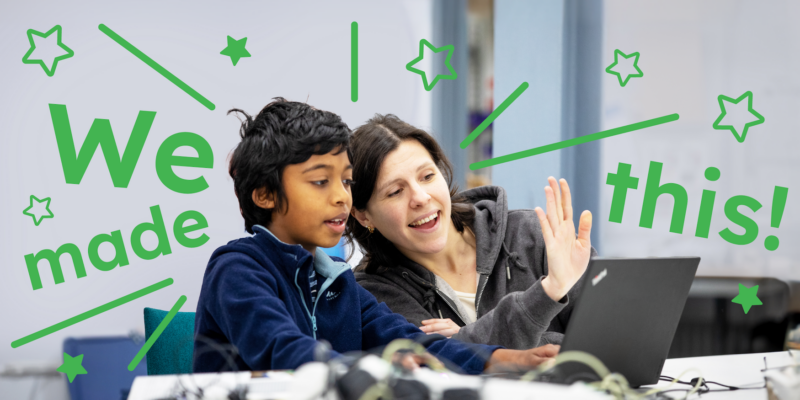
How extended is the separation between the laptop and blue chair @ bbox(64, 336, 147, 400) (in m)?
2.06

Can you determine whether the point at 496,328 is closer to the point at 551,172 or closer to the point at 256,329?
the point at 256,329

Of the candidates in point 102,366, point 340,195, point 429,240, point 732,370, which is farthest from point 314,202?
point 102,366

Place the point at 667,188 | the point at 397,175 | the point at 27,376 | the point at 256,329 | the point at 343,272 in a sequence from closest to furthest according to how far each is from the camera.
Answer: the point at 256,329 < the point at 343,272 < the point at 397,175 < the point at 667,188 < the point at 27,376

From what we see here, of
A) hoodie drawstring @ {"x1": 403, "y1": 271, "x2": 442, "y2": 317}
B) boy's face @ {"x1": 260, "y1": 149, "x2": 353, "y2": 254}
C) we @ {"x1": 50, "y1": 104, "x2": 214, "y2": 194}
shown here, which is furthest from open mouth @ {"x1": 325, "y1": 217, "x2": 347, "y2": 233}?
we @ {"x1": 50, "y1": 104, "x2": 214, "y2": 194}

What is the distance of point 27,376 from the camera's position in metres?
2.49

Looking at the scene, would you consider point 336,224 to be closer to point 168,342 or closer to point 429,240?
point 429,240

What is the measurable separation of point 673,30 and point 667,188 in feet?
1.79

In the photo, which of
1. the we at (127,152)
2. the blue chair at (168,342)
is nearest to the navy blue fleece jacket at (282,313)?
the blue chair at (168,342)

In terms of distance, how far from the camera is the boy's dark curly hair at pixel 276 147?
4.17 feet

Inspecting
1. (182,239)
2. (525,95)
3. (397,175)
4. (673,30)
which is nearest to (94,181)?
(182,239)

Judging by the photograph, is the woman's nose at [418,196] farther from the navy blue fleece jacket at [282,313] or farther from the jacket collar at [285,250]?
the jacket collar at [285,250]

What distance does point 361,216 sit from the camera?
5.62 ft

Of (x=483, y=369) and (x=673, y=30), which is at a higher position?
(x=673, y=30)

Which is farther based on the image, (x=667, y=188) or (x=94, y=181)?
(x=94, y=181)
